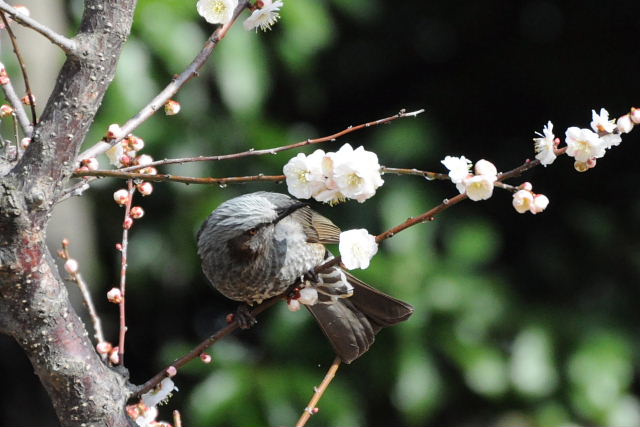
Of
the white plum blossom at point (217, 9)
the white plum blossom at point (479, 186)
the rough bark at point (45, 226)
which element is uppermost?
the white plum blossom at point (217, 9)

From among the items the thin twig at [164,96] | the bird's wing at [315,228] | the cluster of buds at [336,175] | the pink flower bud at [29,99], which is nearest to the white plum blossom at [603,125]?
the cluster of buds at [336,175]

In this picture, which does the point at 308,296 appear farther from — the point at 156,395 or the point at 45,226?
the point at 45,226

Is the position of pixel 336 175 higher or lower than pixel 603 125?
lower

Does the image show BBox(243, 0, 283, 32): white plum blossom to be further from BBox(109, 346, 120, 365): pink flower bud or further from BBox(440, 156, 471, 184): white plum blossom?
BBox(109, 346, 120, 365): pink flower bud

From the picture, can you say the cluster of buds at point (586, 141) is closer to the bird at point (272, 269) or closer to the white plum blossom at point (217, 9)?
the white plum blossom at point (217, 9)

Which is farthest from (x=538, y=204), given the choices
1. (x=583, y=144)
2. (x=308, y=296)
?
(x=308, y=296)

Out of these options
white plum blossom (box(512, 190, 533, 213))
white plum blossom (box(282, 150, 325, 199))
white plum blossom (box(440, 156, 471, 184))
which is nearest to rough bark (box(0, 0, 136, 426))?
white plum blossom (box(282, 150, 325, 199))
